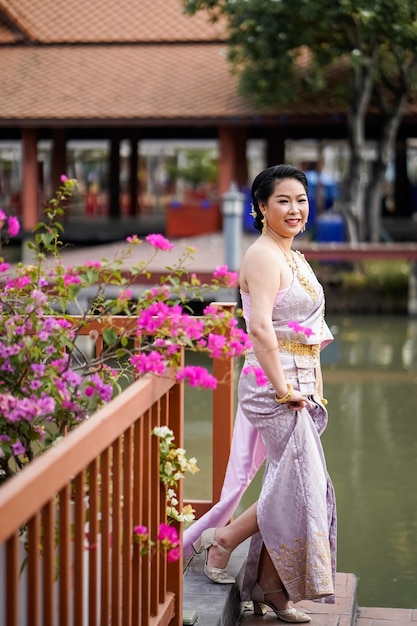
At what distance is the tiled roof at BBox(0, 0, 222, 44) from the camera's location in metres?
24.6

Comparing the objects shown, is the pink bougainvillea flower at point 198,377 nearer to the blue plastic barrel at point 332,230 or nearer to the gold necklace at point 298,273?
the gold necklace at point 298,273

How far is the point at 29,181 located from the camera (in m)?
22.9

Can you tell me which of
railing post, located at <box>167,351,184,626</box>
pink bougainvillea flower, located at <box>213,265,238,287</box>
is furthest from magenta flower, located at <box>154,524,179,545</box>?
pink bougainvillea flower, located at <box>213,265,238,287</box>

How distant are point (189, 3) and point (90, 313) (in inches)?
634

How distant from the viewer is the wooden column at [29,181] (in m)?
22.8

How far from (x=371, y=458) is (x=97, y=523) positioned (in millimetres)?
5454

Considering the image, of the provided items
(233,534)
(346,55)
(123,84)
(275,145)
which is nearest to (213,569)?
(233,534)

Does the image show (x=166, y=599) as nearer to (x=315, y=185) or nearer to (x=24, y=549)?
(x=24, y=549)

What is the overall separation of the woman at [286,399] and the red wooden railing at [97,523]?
380mm

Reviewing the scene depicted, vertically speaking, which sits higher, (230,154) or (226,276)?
(230,154)

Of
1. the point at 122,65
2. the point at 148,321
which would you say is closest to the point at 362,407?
the point at 148,321

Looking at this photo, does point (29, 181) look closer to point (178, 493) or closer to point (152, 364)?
point (178, 493)

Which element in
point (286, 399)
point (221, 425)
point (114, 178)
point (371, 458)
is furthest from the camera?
point (114, 178)

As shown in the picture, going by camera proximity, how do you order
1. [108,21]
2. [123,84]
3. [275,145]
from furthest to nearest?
[108,21] → [275,145] → [123,84]
